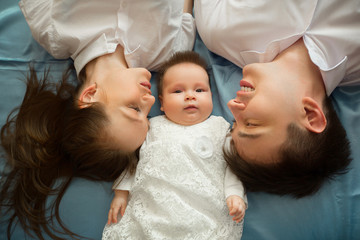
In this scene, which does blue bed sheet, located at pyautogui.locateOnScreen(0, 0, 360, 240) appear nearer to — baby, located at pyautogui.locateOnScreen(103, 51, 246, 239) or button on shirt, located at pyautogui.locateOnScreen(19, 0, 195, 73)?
baby, located at pyautogui.locateOnScreen(103, 51, 246, 239)

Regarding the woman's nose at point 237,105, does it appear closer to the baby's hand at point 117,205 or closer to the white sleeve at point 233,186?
the white sleeve at point 233,186

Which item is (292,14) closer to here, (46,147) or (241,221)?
(241,221)

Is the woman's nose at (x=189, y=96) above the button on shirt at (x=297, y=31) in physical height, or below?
below

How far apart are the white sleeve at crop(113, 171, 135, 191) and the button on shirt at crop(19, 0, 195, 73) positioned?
46cm

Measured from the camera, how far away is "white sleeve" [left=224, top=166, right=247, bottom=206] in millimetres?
969

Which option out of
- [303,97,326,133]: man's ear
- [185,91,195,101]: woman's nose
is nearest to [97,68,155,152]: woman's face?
[185,91,195,101]: woman's nose

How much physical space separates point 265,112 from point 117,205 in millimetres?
626

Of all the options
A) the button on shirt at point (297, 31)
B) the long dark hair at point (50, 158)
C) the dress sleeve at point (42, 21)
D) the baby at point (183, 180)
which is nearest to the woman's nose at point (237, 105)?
the baby at point (183, 180)

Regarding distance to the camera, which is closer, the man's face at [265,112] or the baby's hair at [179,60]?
the man's face at [265,112]

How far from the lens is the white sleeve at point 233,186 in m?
0.97

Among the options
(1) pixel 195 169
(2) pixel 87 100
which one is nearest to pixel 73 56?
(2) pixel 87 100

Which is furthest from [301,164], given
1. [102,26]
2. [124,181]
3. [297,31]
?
[102,26]

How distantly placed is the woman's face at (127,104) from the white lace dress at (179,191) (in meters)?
0.08

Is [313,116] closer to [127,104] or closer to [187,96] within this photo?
[187,96]
